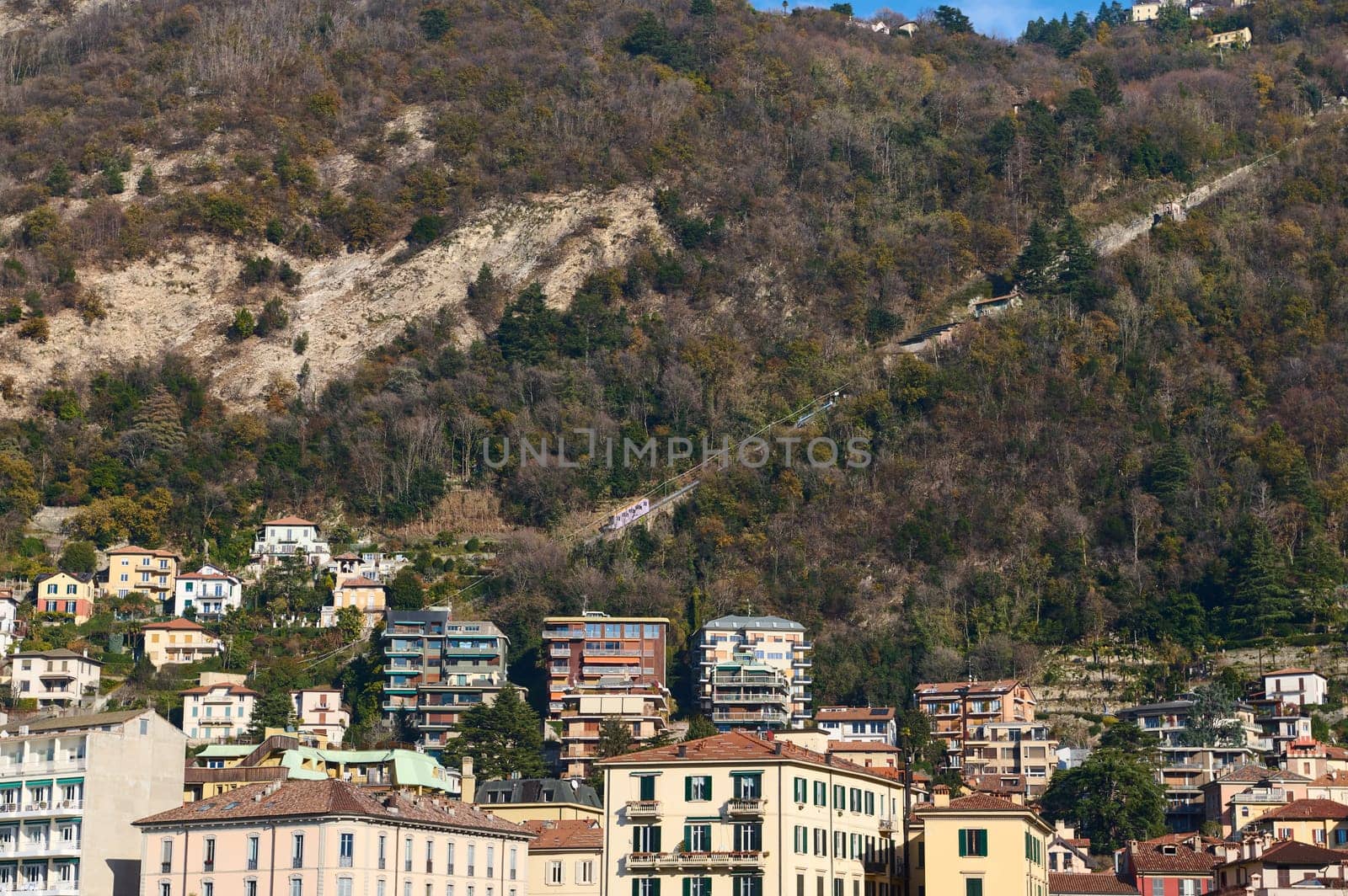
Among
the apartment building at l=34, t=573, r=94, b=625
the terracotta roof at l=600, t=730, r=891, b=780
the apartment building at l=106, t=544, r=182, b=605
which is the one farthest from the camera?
the apartment building at l=106, t=544, r=182, b=605

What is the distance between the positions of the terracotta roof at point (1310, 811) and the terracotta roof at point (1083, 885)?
9638 millimetres

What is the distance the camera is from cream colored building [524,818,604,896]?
73.5 m

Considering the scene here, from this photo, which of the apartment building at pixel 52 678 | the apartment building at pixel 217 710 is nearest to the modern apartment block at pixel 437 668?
the apartment building at pixel 217 710

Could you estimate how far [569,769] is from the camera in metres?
113

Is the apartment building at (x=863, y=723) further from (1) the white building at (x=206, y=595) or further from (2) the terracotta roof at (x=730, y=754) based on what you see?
(2) the terracotta roof at (x=730, y=754)

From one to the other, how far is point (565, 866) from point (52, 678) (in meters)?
52.1

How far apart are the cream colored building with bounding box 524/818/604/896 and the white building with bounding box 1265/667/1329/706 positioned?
54.1 metres

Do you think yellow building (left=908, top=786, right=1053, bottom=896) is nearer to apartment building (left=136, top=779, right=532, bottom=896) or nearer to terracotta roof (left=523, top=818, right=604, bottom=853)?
terracotta roof (left=523, top=818, right=604, bottom=853)

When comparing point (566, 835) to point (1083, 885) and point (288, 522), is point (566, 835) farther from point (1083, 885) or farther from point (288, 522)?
point (288, 522)

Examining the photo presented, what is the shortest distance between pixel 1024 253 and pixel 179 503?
63.9 metres

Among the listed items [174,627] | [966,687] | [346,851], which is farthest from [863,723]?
[346,851]

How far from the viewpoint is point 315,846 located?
66688 mm

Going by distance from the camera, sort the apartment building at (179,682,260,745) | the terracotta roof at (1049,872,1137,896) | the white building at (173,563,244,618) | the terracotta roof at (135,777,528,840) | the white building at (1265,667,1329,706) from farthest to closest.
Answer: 1. the white building at (173,563,244,618)
2. the white building at (1265,667,1329,706)
3. the apartment building at (179,682,260,745)
4. the terracotta roof at (1049,872,1137,896)
5. the terracotta roof at (135,777,528,840)

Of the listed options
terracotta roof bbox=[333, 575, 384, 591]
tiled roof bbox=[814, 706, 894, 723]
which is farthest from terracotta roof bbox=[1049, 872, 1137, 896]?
terracotta roof bbox=[333, 575, 384, 591]
